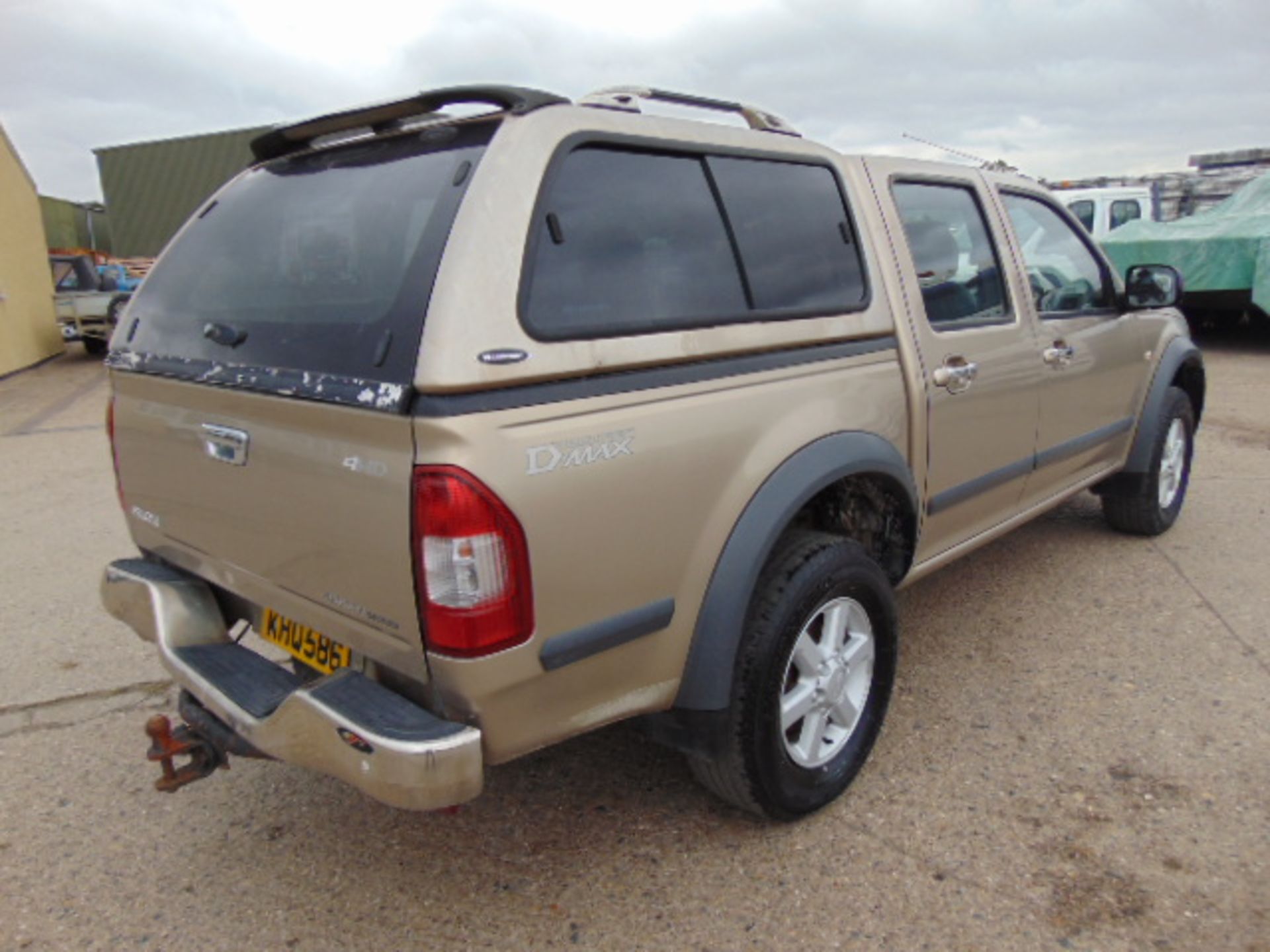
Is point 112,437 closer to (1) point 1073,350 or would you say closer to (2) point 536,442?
(2) point 536,442

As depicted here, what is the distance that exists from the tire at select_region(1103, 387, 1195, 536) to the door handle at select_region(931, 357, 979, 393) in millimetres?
1836

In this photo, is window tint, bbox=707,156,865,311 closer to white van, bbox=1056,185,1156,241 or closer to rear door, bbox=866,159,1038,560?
rear door, bbox=866,159,1038,560

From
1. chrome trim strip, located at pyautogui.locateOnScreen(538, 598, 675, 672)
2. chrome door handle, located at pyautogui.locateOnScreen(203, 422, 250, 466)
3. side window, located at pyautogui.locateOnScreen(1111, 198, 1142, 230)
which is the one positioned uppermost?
side window, located at pyautogui.locateOnScreen(1111, 198, 1142, 230)

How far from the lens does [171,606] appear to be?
2416mm

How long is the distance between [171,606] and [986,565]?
3521 millimetres

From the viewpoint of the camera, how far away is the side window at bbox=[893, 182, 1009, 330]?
302 cm

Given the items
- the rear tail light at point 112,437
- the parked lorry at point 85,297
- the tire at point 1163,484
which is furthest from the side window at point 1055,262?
the parked lorry at point 85,297

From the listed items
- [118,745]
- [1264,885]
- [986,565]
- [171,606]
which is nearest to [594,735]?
[171,606]

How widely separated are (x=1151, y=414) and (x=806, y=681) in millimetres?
2819

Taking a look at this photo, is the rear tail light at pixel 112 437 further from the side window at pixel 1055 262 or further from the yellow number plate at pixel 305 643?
the side window at pixel 1055 262

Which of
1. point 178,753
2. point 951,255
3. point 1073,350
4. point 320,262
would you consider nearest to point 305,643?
point 178,753

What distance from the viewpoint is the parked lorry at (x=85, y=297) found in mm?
14438

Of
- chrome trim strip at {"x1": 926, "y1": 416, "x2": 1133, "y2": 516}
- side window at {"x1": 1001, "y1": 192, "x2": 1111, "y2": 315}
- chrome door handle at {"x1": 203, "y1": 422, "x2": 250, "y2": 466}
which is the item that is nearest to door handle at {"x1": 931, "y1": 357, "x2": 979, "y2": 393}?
chrome trim strip at {"x1": 926, "y1": 416, "x2": 1133, "y2": 516}

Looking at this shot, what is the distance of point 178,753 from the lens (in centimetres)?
220
